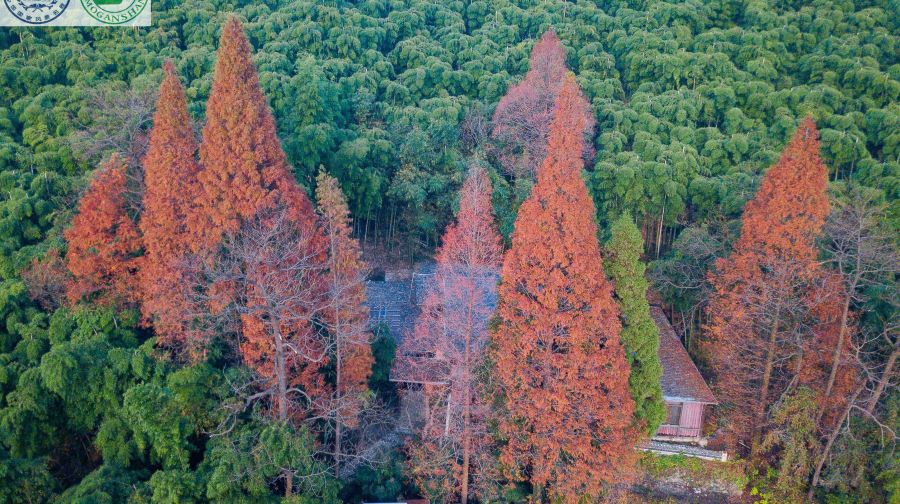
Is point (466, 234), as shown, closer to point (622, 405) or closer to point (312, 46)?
point (622, 405)

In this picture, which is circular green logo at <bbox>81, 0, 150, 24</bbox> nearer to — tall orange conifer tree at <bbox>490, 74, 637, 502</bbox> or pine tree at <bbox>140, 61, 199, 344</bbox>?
pine tree at <bbox>140, 61, 199, 344</bbox>

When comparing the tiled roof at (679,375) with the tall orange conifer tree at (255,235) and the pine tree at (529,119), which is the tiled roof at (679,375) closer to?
the pine tree at (529,119)

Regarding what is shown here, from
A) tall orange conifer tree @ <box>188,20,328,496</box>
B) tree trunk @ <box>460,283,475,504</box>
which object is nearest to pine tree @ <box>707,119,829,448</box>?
tree trunk @ <box>460,283,475,504</box>

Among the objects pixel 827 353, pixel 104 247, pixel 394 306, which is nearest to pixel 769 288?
pixel 827 353

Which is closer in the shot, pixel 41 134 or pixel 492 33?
pixel 41 134

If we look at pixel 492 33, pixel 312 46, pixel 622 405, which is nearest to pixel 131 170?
pixel 312 46

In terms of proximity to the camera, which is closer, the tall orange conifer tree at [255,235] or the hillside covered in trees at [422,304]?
the hillside covered in trees at [422,304]

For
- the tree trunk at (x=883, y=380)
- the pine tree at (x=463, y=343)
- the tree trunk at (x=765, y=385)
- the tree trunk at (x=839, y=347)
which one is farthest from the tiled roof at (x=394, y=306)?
the tree trunk at (x=883, y=380)
